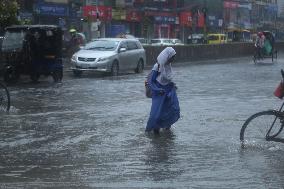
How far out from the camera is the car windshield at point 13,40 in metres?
25.6

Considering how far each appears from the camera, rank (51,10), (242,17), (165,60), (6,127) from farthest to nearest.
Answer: (242,17) < (51,10) < (6,127) < (165,60)

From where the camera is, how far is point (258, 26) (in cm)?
9994

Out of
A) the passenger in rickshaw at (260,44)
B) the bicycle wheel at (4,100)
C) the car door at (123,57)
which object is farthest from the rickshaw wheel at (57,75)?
the passenger in rickshaw at (260,44)

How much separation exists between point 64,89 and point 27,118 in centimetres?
799

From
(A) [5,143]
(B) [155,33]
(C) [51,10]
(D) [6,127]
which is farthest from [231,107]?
(B) [155,33]

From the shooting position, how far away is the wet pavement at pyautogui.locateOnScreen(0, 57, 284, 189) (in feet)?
28.8

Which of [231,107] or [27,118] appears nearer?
[27,118]

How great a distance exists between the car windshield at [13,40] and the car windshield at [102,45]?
17.8 feet

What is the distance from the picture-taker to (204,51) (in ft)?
153

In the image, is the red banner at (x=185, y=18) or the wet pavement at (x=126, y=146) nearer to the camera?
the wet pavement at (x=126, y=146)

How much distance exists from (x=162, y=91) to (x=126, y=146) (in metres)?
1.61

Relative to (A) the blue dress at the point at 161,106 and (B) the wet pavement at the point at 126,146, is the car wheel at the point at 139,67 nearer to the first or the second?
(B) the wet pavement at the point at 126,146

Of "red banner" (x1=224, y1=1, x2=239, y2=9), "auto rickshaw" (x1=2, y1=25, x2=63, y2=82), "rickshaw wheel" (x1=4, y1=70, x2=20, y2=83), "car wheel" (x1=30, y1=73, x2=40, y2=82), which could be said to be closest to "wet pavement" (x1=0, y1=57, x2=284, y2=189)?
"rickshaw wheel" (x1=4, y1=70, x2=20, y2=83)

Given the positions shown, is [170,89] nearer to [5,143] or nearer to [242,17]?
[5,143]
